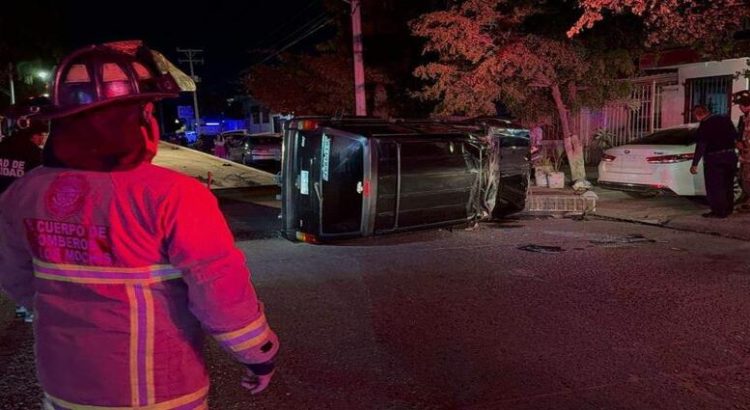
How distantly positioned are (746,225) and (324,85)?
1627 cm

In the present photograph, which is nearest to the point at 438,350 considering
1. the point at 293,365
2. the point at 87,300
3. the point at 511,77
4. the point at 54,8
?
the point at 293,365

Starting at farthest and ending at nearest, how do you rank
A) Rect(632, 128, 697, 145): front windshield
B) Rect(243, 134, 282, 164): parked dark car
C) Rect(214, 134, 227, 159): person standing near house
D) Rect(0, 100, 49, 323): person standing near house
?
Rect(214, 134, 227, 159): person standing near house → Rect(243, 134, 282, 164): parked dark car → Rect(632, 128, 697, 145): front windshield → Rect(0, 100, 49, 323): person standing near house

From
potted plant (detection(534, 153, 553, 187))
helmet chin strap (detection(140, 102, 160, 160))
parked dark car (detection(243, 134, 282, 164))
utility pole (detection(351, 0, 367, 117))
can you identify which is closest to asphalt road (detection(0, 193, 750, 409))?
helmet chin strap (detection(140, 102, 160, 160))

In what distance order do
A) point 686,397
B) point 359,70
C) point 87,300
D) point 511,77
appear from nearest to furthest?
1. point 87,300
2. point 686,397
3. point 511,77
4. point 359,70

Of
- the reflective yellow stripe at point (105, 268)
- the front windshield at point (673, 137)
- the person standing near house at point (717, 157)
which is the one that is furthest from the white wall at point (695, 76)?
the reflective yellow stripe at point (105, 268)

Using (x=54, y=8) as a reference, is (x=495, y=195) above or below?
below

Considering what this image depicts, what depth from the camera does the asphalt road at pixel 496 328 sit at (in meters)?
4.16

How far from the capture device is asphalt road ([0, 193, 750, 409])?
4.16 m

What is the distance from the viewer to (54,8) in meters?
Result: 26.5

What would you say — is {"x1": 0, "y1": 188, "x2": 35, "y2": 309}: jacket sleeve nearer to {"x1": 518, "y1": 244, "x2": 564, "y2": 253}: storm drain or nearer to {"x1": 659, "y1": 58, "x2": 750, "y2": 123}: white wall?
{"x1": 518, "y1": 244, "x2": 564, "y2": 253}: storm drain

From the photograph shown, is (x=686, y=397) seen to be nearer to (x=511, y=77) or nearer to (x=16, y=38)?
(x=511, y=77)

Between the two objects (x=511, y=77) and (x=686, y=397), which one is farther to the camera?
(x=511, y=77)

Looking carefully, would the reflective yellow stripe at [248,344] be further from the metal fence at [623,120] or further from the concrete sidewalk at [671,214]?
the metal fence at [623,120]

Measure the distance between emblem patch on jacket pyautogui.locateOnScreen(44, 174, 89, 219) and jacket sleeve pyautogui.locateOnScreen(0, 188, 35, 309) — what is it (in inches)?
7.4
